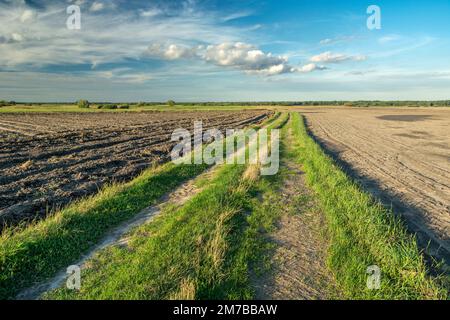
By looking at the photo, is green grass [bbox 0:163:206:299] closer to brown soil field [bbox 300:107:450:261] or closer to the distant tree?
brown soil field [bbox 300:107:450:261]

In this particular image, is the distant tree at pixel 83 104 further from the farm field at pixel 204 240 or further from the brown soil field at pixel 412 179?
the farm field at pixel 204 240

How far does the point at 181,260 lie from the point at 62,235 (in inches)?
114

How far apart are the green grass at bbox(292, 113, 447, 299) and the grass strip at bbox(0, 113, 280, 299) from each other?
200 inches

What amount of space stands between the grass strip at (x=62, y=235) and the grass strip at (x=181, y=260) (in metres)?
0.70

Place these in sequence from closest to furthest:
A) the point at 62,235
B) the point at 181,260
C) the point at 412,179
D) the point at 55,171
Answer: the point at 181,260
the point at 62,235
the point at 412,179
the point at 55,171

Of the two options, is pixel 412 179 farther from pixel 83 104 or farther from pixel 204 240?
pixel 83 104

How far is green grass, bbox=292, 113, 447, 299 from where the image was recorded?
16.5 ft

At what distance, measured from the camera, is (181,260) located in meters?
5.91

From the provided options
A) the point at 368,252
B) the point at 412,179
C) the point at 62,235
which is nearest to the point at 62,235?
the point at 62,235

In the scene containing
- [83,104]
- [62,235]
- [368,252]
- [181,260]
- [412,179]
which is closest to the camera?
[181,260]
